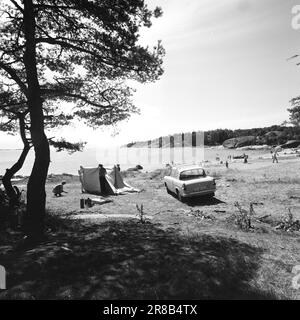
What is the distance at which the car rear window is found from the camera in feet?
58.0

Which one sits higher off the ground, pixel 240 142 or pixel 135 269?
pixel 240 142

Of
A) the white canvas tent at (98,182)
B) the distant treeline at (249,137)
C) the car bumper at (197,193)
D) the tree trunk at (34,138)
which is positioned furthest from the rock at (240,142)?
the tree trunk at (34,138)

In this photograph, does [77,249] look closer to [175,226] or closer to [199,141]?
[175,226]

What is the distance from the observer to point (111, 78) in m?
11.0

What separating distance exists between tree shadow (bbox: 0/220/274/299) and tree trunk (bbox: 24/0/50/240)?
79 centimetres

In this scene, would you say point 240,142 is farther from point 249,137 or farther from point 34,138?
point 34,138

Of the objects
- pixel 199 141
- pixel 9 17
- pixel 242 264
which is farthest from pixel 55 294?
pixel 199 141

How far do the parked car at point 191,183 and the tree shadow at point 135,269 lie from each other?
7615 millimetres

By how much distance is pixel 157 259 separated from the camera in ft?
22.8

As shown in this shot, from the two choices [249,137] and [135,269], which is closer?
[135,269]

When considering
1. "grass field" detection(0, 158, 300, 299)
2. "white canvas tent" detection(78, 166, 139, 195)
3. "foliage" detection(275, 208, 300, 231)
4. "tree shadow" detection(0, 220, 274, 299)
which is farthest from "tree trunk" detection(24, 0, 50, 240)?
"white canvas tent" detection(78, 166, 139, 195)

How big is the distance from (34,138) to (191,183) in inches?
371

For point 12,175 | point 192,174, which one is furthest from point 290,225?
point 12,175
